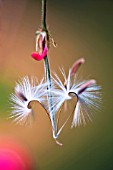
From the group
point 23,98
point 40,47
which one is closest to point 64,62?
point 40,47

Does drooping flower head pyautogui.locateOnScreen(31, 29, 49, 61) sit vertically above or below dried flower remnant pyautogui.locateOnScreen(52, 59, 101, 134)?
above

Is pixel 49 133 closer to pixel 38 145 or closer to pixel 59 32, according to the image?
pixel 38 145

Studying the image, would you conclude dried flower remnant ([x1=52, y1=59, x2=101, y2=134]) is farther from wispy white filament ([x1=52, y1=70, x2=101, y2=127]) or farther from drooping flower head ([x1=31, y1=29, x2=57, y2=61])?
drooping flower head ([x1=31, y1=29, x2=57, y2=61])

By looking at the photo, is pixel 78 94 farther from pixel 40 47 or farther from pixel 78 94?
pixel 40 47

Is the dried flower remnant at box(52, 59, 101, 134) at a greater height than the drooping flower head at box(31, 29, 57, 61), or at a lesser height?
lesser

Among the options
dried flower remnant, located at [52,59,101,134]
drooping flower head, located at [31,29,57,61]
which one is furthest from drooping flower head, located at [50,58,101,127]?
drooping flower head, located at [31,29,57,61]

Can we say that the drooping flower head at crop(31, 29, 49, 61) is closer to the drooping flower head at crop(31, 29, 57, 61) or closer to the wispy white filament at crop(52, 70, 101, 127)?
the drooping flower head at crop(31, 29, 57, 61)

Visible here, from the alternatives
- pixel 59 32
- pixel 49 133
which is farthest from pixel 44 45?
pixel 49 133
